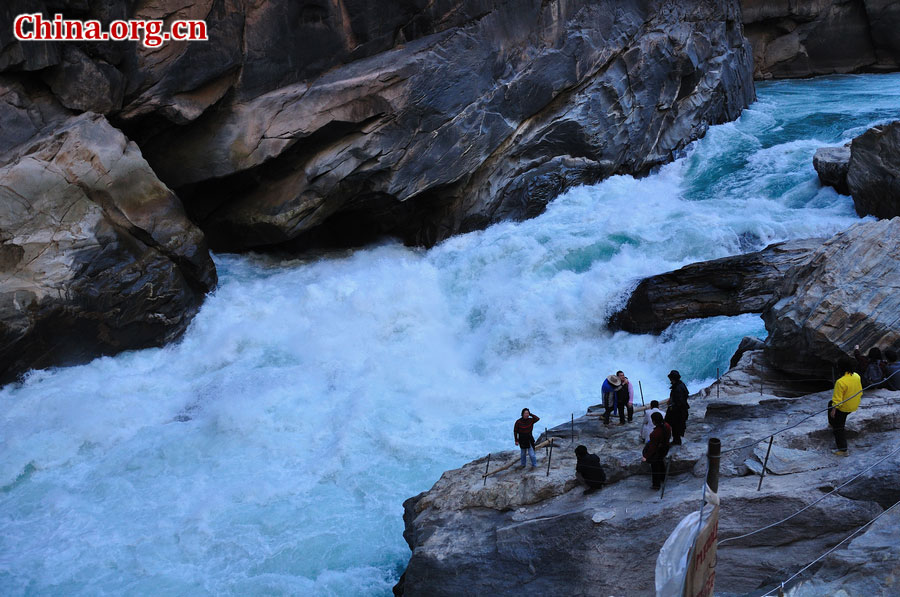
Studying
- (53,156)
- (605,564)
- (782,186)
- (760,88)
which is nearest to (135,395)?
(53,156)

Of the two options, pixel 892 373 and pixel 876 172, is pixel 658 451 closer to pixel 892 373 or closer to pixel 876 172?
pixel 892 373

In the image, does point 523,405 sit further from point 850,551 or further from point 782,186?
point 782,186

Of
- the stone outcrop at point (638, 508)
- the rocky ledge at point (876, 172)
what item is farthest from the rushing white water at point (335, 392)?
the stone outcrop at point (638, 508)

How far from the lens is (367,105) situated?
2127cm

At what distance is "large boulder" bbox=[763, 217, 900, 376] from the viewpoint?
12.2 meters

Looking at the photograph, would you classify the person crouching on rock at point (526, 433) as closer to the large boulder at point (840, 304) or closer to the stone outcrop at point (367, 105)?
the large boulder at point (840, 304)

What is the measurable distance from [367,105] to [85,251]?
26.6 feet

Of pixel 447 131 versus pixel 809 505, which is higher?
pixel 447 131

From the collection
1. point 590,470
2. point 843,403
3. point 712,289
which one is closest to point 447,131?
point 712,289

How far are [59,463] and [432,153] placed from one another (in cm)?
1264

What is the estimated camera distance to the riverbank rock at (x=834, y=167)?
21750 mm

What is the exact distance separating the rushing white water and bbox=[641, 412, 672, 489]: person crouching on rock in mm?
4616

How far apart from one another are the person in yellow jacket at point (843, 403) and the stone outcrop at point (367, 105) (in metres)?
14.8

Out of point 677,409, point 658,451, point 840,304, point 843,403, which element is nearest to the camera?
point 843,403
